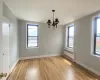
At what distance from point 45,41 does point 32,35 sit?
3.34ft

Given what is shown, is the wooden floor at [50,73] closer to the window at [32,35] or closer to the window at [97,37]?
the window at [97,37]

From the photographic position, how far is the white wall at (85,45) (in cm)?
353

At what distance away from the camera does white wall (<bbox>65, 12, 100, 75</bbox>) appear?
3.53m

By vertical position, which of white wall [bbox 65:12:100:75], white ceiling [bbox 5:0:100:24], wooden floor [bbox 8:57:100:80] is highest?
white ceiling [bbox 5:0:100:24]

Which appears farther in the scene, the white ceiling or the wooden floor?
the wooden floor

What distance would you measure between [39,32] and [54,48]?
1.68 meters

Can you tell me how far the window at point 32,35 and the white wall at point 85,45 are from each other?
107 inches

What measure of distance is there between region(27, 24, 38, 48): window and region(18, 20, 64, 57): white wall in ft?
0.92

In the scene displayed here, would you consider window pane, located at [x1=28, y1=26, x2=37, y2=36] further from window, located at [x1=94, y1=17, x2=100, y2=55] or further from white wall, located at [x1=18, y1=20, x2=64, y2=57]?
window, located at [x1=94, y1=17, x2=100, y2=55]

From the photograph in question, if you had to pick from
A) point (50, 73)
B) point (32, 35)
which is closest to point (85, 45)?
point (50, 73)

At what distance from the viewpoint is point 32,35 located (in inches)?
229

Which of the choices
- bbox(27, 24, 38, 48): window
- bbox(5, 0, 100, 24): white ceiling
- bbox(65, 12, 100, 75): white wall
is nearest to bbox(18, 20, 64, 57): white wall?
bbox(27, 24, 38, 48): window

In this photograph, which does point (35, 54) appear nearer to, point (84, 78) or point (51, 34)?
point (51, 34)

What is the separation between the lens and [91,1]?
2.46m
